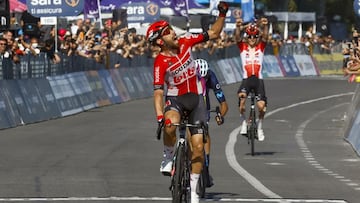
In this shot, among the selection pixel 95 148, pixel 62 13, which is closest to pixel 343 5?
pixel 62 13

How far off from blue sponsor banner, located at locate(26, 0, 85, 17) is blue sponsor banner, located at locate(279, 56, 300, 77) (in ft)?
103

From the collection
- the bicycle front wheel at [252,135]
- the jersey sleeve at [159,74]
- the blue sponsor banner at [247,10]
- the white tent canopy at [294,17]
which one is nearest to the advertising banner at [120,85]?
the bicycle front wheel at [252,135]

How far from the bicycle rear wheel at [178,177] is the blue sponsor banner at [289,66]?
50.5 meters

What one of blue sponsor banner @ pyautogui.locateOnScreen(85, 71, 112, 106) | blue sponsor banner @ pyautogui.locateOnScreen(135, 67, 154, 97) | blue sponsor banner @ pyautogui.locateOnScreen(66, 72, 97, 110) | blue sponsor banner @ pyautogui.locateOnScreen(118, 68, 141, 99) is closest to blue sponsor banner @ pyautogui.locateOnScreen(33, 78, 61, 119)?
blue sponsor banner @ pyautogui.locateOnScreen(66, 72, 97, 110)

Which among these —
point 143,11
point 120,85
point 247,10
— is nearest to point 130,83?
point 120,85

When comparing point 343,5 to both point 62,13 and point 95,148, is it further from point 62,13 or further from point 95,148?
point 95,148

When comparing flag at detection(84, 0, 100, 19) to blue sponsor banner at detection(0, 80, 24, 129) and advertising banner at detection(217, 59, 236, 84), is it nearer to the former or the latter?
advertising banner at detection(217, 59, 236, 84)

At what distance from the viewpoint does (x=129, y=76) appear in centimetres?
3931

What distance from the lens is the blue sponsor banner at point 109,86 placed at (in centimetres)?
3600

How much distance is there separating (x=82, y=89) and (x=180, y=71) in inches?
784

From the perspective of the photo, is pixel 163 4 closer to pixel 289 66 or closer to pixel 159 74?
pixel 289 66

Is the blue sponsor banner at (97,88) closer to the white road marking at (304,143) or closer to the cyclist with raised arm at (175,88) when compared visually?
the white road marking at (304,143)

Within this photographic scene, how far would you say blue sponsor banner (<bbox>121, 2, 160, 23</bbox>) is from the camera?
4450 centimetres

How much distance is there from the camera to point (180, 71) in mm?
13359
